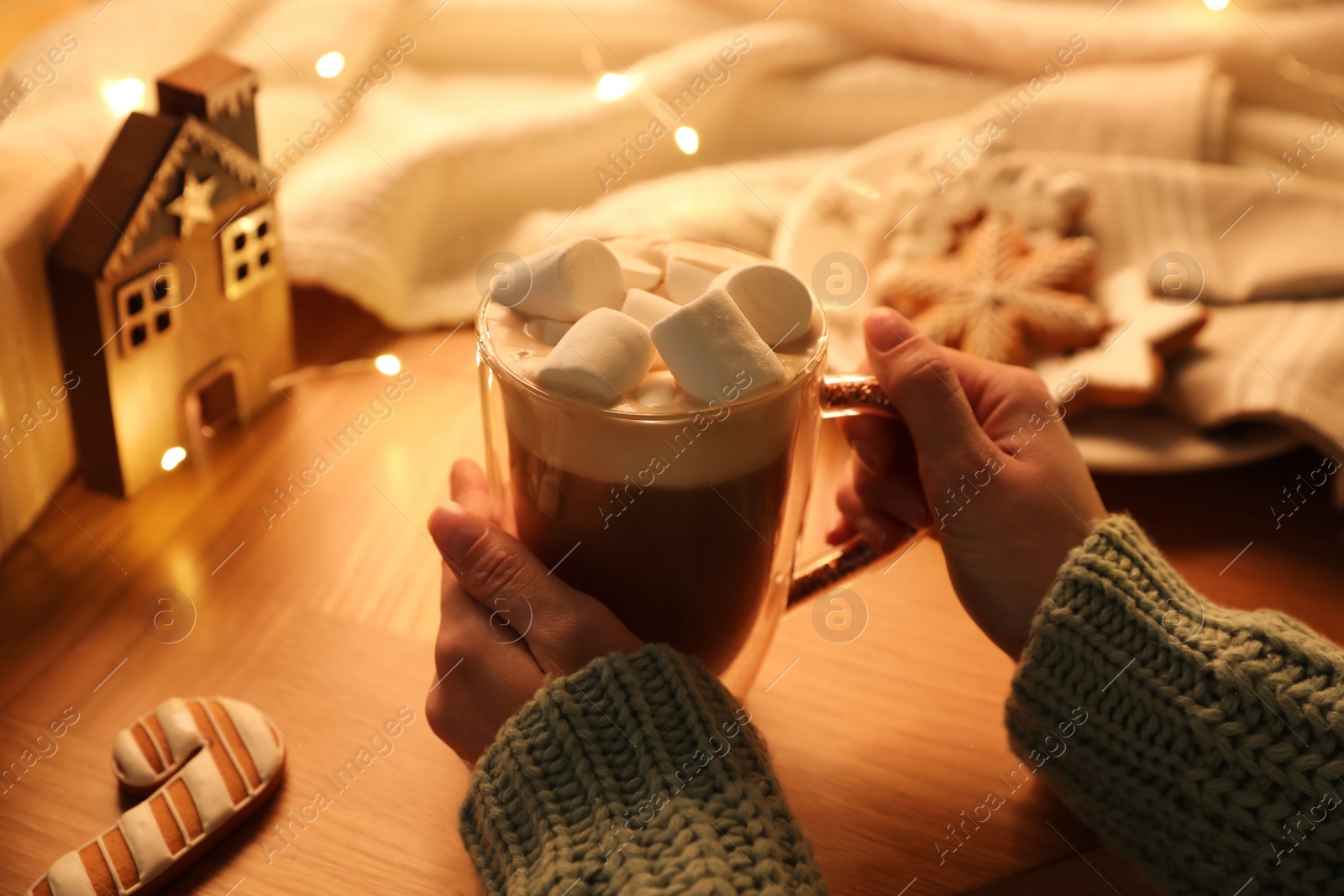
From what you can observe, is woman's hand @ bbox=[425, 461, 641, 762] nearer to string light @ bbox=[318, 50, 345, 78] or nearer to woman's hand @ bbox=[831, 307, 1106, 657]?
woman's hand @ bbox=[831, 307, 1106, 657]

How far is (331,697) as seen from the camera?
70cm

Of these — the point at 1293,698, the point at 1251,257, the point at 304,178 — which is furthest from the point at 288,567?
the point at 1251,257

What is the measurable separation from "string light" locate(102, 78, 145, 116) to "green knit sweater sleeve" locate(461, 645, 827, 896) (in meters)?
0.66

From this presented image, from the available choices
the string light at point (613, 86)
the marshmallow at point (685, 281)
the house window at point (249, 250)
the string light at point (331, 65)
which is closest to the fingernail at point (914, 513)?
the marshmallow at point (685, 281)

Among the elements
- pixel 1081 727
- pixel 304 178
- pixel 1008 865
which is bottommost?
pixel 1008 865

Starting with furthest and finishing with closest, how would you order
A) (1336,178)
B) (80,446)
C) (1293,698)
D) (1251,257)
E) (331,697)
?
(1336,178) < (1251,257) < (80,446) < (331,697) < (1293,698)

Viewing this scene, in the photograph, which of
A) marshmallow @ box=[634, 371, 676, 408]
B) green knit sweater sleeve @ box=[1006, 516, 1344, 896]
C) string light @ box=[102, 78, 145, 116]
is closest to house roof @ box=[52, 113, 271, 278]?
string light @ box=[102, 78, 145, 116]

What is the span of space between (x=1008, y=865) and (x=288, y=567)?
532 mm

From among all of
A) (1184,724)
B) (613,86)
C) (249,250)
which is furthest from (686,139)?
(1184,724)

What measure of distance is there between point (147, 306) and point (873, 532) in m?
0.53

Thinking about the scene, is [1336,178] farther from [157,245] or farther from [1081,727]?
[157,245]

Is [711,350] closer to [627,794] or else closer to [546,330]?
[546,330]

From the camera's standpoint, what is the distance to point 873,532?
70cm

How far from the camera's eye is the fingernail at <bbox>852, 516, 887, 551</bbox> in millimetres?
684
